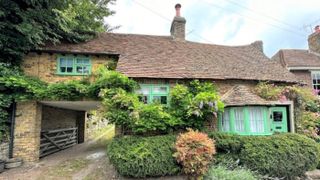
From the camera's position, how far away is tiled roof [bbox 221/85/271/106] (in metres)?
11.0

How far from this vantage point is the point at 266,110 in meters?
11.3

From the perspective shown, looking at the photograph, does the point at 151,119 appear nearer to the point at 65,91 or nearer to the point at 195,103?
the point at 195,103

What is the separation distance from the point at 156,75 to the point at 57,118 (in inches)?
296

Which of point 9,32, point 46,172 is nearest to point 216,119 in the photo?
point 46,172

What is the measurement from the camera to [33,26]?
36.9 feet

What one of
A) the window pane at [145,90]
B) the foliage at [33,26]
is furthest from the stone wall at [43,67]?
the window pane at [145,90]

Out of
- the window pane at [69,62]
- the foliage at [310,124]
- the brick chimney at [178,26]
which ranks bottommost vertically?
the foliage at [310,124]

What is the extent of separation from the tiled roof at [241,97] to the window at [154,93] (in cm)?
288

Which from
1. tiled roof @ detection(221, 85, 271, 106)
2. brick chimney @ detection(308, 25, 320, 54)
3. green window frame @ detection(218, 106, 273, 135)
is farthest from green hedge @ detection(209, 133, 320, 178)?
brick chimney @ detection(308, 25, 320, 54)

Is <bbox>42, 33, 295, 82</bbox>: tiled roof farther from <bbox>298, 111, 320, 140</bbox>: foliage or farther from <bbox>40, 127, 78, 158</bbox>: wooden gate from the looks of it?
<bbox>40, 127, 78, 158</bbox>: wooden gate

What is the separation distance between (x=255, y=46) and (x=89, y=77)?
12.6 m

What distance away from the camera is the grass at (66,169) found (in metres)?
9.23

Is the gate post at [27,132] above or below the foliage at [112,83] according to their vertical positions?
below

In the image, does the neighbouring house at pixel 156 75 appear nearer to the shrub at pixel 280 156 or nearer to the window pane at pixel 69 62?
the window pane at pixel 69 62
